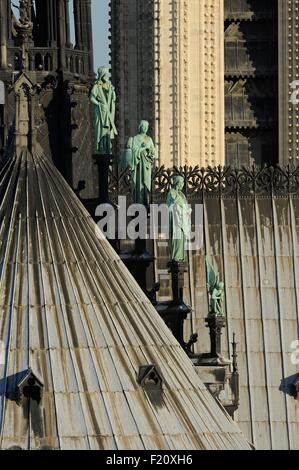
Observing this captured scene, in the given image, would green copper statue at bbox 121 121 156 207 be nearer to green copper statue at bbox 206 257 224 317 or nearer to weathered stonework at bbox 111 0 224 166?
green copper statue at bbox 206 257 224 317

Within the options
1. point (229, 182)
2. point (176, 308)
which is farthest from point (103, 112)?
point (229, 182)

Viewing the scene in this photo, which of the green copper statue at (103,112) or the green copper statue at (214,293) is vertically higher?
the green copper statue at (103,112)

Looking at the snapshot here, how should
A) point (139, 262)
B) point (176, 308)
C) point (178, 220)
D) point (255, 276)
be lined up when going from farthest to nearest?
1. point (255, 276)
2. point (178, 220)
3. point (139, 262)
4. point (176, 308)

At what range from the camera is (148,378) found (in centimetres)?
10450

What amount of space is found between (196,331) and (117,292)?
15.3m

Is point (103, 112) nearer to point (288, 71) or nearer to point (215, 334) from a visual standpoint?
point (215, 334)

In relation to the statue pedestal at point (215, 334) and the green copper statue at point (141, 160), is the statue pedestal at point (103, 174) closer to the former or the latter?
the green copper statue at point (141, 160)

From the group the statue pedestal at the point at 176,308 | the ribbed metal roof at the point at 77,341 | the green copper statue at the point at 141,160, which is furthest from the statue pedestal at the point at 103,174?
the ribbed metal roof at the point at 77,341

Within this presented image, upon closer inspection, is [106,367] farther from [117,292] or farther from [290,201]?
[290,201]

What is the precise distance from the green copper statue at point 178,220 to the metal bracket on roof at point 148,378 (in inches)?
539

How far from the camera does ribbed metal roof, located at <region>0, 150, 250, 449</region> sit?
338 feet

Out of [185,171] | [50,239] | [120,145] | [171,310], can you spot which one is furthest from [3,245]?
[120,145]

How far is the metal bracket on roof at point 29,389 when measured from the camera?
10275 cm

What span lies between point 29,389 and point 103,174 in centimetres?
1601
